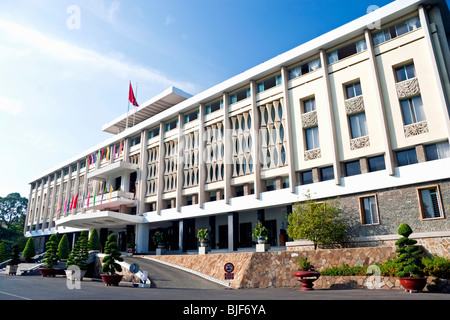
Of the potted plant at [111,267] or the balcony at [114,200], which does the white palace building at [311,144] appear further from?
the potted plant at [111,267]

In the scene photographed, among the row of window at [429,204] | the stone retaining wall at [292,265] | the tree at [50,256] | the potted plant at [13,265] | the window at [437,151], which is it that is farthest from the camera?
the potted plant at [13,265]

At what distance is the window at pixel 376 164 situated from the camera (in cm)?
2292

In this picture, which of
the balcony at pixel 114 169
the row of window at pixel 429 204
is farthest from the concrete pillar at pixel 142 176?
the row of window at pixel 429 204

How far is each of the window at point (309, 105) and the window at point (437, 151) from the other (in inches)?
357

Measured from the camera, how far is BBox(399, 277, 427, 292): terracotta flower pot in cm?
1480

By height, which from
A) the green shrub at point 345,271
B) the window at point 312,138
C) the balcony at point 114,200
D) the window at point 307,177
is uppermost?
the window at point 312,138

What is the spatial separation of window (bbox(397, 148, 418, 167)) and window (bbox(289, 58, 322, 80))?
9701 millimetres

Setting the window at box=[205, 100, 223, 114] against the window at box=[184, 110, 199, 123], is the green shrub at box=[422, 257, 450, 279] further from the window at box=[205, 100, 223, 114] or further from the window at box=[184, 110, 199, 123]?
the window at box=[184, 110, 199, 123]

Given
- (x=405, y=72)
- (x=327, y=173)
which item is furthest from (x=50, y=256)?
(x=405, y=72)

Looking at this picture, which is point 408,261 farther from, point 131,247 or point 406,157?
point 131,247

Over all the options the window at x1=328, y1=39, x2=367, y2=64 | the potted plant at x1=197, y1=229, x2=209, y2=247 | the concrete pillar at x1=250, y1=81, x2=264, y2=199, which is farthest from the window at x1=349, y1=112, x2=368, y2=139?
the potted plant at x1=197, y1=229, x2=209, y2=247

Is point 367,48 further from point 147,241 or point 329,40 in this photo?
point 147,241
